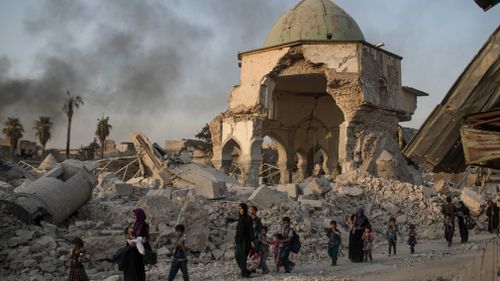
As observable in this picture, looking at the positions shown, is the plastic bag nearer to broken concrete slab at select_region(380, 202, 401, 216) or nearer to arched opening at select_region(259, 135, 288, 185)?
broken concrete slab at select_region(380, 202, 401, 216)

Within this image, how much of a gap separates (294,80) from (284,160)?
4.90m

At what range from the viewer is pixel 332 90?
62.7 feet

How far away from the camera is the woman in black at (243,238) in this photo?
25.2 ft

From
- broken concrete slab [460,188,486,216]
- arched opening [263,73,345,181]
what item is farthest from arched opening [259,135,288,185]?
broken concrete slab [460,188,486,216]

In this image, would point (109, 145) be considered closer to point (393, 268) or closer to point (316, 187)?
point (316, 187)

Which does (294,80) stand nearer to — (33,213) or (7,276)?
(33,213)

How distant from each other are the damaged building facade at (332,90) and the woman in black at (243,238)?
11.4m

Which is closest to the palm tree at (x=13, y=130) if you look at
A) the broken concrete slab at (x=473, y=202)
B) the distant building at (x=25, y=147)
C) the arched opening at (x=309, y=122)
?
the distant building at (x=25, y=147)

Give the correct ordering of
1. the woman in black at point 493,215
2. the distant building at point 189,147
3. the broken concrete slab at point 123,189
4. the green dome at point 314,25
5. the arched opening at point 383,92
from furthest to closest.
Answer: the distant building at point 189,147 → the green dome at point 314,25 → the arched opening at point 383,92 → the broken concrete slab at point 123,189 → the woman in black at point 493,215

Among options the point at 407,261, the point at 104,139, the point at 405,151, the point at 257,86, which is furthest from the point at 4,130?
the point at 405,151

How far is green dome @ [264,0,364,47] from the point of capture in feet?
71.6

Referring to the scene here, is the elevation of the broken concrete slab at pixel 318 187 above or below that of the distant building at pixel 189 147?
below

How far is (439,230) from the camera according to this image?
13625mm

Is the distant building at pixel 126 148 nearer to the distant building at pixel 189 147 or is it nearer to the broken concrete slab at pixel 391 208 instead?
the distant building at pixel 189 147
